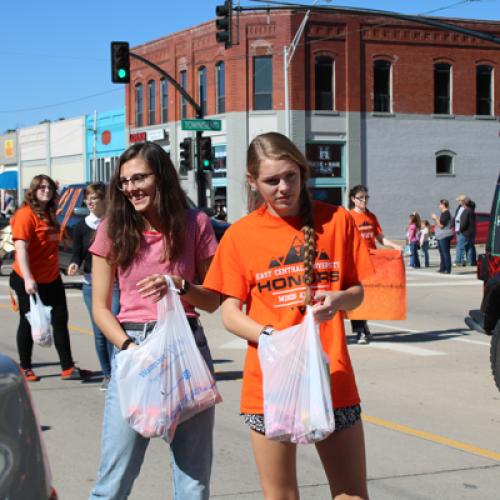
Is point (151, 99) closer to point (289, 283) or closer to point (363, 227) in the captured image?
point (363, 227)

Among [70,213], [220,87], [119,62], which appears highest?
[220,87]

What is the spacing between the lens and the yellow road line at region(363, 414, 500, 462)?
6293 millimetres

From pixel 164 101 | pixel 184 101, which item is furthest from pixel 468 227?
pixel 164 101

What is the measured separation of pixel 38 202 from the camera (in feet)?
27.2

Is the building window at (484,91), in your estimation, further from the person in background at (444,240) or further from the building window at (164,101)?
the person in background at (444,240)

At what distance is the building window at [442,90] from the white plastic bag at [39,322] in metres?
37.1

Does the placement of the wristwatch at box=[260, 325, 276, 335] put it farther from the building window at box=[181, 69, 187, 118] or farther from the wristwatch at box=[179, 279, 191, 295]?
the building window at box=[181, 69, 187, 118]

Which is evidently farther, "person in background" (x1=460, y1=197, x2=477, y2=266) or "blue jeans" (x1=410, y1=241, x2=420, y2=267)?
"blue jeans" (x1=410, y1=241, x2=420, y2=267)

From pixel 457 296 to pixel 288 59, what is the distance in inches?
907

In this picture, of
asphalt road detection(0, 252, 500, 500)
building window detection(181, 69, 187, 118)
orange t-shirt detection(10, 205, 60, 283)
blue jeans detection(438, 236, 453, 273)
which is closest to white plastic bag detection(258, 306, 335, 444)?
asphalt road detection(0, 252, 500, 500)

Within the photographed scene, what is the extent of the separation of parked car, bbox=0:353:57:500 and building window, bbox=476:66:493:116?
4367 centimetres

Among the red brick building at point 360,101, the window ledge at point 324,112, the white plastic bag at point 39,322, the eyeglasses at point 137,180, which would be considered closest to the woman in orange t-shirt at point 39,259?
the white plastic bag at point 39,322

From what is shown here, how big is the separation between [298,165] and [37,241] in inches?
205

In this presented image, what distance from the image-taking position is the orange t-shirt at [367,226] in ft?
37.0
